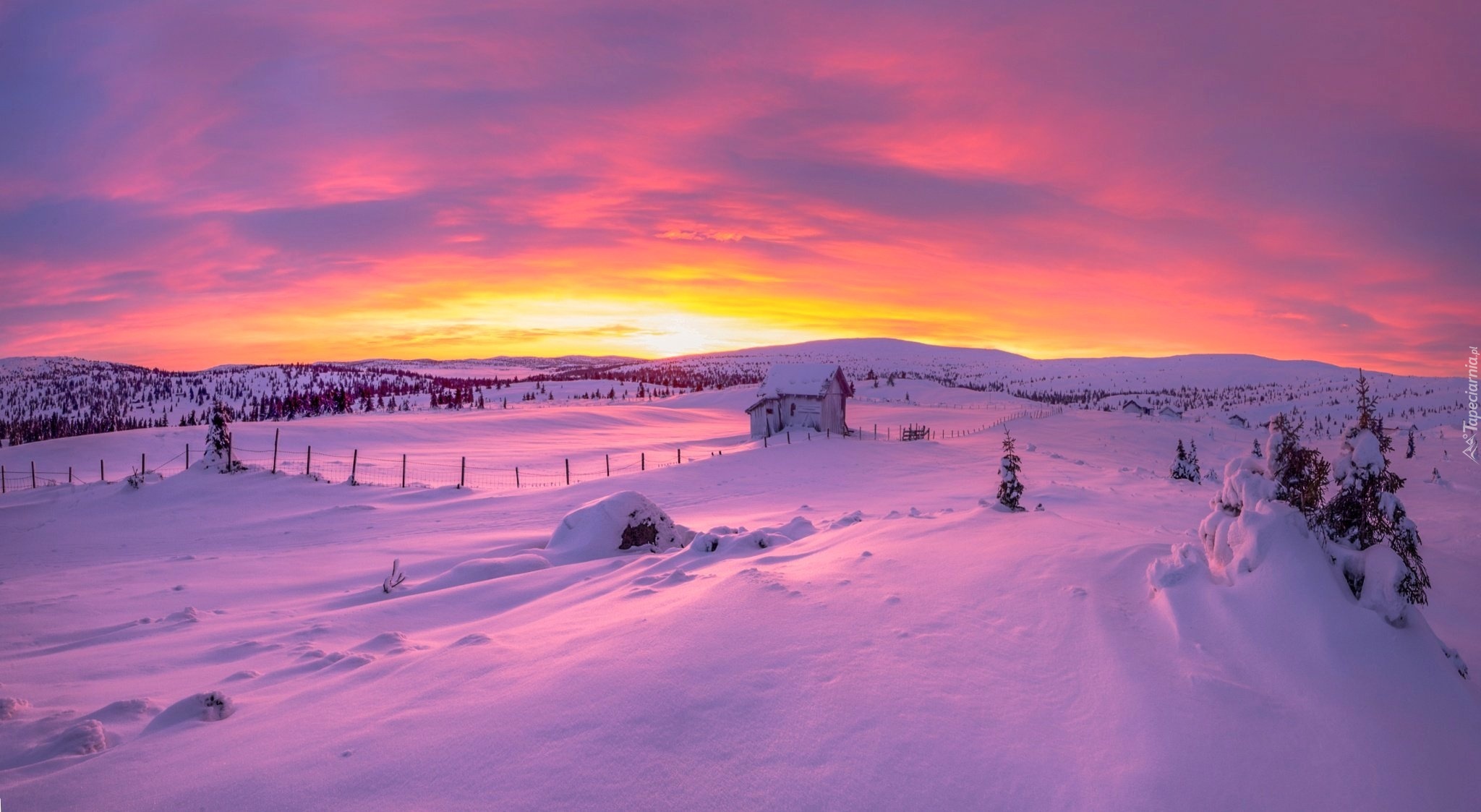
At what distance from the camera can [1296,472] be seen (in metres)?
7.07

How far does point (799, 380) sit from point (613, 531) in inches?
1353

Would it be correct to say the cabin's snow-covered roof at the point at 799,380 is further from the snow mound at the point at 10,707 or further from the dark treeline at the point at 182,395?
the dark treeline at the point at 182,395

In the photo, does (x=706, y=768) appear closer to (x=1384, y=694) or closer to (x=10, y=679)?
(x=1384, y=694)

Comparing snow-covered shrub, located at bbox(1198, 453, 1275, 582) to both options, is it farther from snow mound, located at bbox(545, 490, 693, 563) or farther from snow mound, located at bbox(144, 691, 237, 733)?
snow mound, located at bbox(144, 691, 237, 733)

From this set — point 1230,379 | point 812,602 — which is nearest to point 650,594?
point 812,602

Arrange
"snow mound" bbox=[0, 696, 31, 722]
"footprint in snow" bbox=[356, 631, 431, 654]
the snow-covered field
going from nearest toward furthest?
the snow-covered field → "snow mound" bbox=[0, 696, 31, 722] → "footprint in snow" bbox=[356, 631, 431, 654]

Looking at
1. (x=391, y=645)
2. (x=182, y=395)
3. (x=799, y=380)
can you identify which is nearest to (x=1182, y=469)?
(x=799, y=380)

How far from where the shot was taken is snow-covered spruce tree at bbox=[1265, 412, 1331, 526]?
6754 mm

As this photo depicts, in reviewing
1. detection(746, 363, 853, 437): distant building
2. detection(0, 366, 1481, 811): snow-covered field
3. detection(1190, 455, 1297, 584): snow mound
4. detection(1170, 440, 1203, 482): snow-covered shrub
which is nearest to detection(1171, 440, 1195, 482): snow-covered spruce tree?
detection(1170, 440, 1203, 482): snow-covered shrub

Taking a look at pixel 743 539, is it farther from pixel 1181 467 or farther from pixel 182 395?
pixel 182 395

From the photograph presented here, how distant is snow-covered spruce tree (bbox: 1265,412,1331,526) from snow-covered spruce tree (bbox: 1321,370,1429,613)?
0.16m

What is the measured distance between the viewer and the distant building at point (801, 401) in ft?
145

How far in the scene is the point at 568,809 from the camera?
10.4ft

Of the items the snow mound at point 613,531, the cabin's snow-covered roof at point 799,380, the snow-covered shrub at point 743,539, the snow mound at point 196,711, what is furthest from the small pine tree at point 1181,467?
the snow mound at point 196,711
